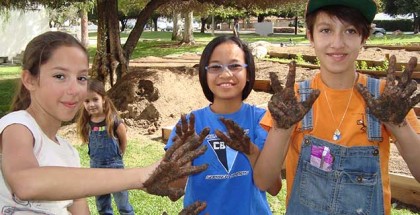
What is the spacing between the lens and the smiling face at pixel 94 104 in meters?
4.31

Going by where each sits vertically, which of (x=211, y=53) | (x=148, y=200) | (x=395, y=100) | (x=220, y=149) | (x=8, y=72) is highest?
(x=211, y=53)

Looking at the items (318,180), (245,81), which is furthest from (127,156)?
(318,180)

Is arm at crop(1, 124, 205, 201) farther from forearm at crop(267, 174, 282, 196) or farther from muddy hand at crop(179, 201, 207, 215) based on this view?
forearm at crop(267, 174, 282, 196)

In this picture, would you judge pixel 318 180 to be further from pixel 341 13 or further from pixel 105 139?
pixel 105 139

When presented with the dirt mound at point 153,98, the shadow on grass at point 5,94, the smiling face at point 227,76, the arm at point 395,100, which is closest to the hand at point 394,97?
the arm at point 395,100

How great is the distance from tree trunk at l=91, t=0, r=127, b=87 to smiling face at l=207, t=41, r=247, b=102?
665 centimetres

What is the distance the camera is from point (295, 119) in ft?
5.73

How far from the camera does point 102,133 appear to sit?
14.2ft

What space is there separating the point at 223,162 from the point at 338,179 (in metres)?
0.54

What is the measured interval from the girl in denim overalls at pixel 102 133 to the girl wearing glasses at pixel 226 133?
2.05m

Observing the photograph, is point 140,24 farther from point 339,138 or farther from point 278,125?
point 278,125

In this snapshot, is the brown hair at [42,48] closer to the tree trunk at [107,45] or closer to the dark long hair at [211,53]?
the dark long hair at [211,53]

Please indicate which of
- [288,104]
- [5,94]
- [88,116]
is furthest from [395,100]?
[5,94]

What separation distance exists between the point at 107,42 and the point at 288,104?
24.5 ft
